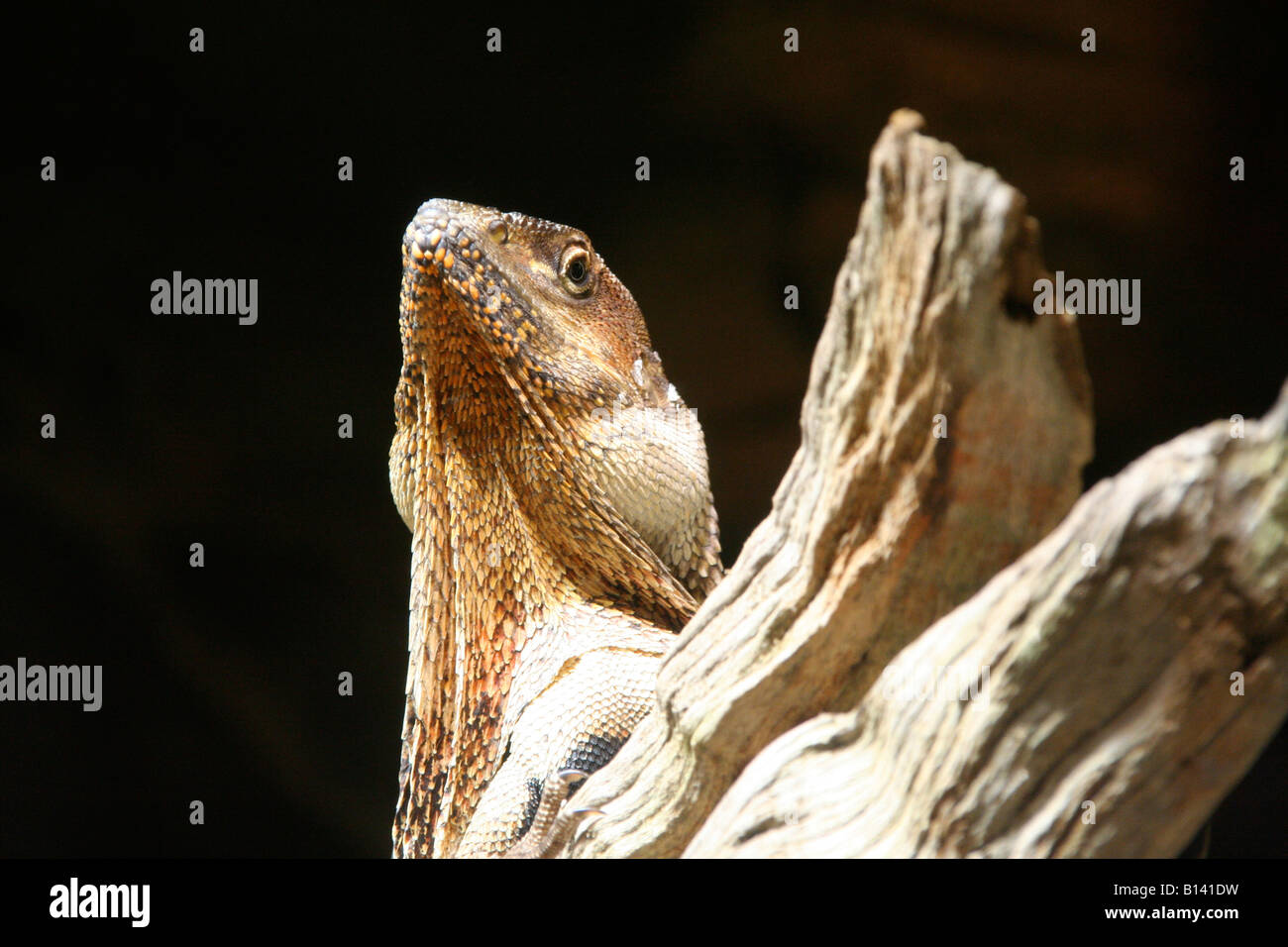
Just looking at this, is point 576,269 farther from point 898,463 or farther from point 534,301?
point 898,463

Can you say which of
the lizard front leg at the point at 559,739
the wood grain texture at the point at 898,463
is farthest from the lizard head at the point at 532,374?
the wood grain texture at the point at 898,463

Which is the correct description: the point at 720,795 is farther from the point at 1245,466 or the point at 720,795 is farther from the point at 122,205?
the point at 122,205

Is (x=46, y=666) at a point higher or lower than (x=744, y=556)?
lower

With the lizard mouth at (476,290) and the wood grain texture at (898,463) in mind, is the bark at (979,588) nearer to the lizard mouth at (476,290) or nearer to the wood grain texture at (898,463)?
the wood grain texture at (898,463)

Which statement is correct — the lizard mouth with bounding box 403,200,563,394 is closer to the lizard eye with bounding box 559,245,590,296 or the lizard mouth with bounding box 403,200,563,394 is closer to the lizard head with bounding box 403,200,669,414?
the lizard head with bounding box 403,200,669,414

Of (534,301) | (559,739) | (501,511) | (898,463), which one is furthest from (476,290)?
(898,463)

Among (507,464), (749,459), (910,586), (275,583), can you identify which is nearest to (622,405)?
(507,464)
